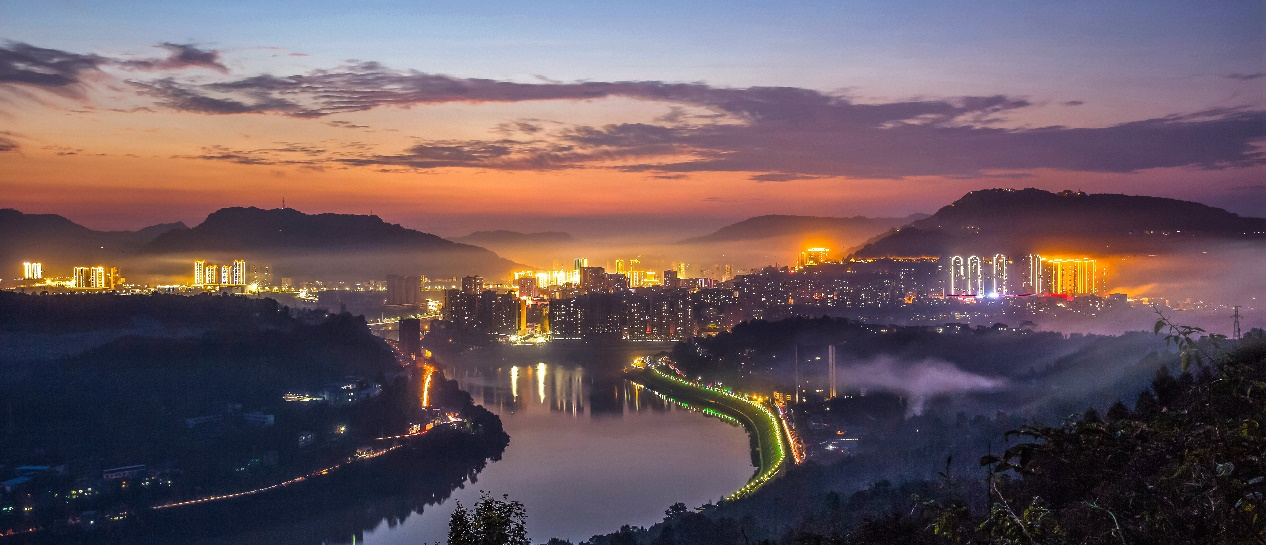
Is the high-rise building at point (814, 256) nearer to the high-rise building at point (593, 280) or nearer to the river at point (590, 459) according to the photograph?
the high-rise building at point (593, 280)

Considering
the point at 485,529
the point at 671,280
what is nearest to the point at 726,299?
the point at 671,280

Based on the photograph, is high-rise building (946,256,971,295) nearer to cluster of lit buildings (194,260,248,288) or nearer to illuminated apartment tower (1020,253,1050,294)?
illuminated apartment tower (1020,253,1050,294)

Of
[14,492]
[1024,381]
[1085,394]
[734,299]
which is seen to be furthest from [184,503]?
[734,299]

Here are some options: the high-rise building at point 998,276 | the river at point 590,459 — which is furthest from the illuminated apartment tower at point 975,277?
the river at point 590,459

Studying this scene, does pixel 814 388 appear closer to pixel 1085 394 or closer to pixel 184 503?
pixel 1085 394

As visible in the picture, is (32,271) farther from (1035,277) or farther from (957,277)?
(1035,277)

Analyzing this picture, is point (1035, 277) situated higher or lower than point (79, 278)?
lower
